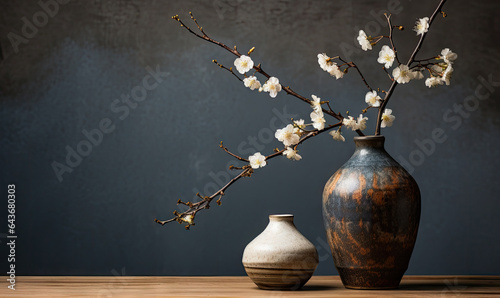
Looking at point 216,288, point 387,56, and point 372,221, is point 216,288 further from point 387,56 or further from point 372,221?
point 387,56

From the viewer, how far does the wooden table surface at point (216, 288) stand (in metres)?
1.32

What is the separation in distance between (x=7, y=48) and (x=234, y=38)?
2.69ft

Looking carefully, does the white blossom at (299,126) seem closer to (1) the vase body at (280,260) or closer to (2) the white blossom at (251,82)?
(2) the white blossom at (251,82)

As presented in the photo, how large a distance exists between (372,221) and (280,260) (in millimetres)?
227

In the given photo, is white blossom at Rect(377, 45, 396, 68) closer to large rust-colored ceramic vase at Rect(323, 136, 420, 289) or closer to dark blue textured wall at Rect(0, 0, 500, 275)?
large rust-colored ceramic vase at Rect(323, 136, 420, 289)

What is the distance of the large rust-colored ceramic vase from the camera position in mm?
1309

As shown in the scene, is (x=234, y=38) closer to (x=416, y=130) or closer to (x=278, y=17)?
(x=278, y=17)

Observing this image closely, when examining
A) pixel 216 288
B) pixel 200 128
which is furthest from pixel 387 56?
pixel 200 128

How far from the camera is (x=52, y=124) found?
6.87 feet

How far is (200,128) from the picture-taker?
210cm

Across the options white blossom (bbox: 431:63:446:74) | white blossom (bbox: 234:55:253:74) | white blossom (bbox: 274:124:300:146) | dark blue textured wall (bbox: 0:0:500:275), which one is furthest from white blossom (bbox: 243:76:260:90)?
dark blue textured wall (bbox: 0:0:500:275)

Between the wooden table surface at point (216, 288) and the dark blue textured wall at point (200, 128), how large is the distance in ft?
1.29

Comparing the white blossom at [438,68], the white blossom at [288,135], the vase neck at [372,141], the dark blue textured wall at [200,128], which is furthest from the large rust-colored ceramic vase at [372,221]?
the dark blue textured wall at [200,128]

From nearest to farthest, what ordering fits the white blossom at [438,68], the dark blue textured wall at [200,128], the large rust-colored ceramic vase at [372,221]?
the large rust-colored ceramic vase at [372,221]
the white blossom at [438,68]
the dark blue textured wall at [200,128]
